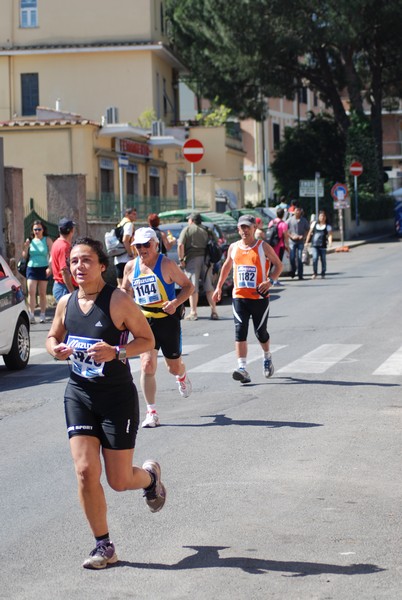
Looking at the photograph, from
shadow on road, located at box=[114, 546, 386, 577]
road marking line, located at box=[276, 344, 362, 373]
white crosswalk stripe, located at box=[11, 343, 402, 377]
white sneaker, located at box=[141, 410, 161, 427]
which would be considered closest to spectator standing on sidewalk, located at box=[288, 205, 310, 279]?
white crosswalk stripe, located at box=[11, 343, 402, 377]

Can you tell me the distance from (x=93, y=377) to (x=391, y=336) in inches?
454

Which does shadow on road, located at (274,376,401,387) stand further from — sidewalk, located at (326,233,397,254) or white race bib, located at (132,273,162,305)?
sidewalk, located at (326,233,397,254)

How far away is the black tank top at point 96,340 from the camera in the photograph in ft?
21.5

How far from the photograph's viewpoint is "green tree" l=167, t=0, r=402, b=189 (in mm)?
51812

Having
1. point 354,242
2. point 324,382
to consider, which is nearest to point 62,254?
point 324,382

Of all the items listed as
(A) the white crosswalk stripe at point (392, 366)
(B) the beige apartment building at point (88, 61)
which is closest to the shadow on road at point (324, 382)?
(A) the white crosswalk stripe at point (392, 366)

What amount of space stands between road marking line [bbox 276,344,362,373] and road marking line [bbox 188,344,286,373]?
641 mm

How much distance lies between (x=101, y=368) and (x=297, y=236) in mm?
23522

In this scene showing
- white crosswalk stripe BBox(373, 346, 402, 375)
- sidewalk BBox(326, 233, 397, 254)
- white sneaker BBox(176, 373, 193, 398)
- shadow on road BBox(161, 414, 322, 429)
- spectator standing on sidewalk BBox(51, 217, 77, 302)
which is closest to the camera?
shadow on road BBox(161, 414, 322, 429)

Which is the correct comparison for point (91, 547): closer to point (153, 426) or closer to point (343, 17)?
point (153, 426)

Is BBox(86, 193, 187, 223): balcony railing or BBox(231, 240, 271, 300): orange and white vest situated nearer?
BBox(231, 240, 271, 300): orange and white vest

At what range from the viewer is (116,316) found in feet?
21.5

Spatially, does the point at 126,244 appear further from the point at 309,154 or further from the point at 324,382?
the point at 309,154

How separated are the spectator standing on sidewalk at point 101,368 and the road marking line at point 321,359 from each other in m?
7.87
